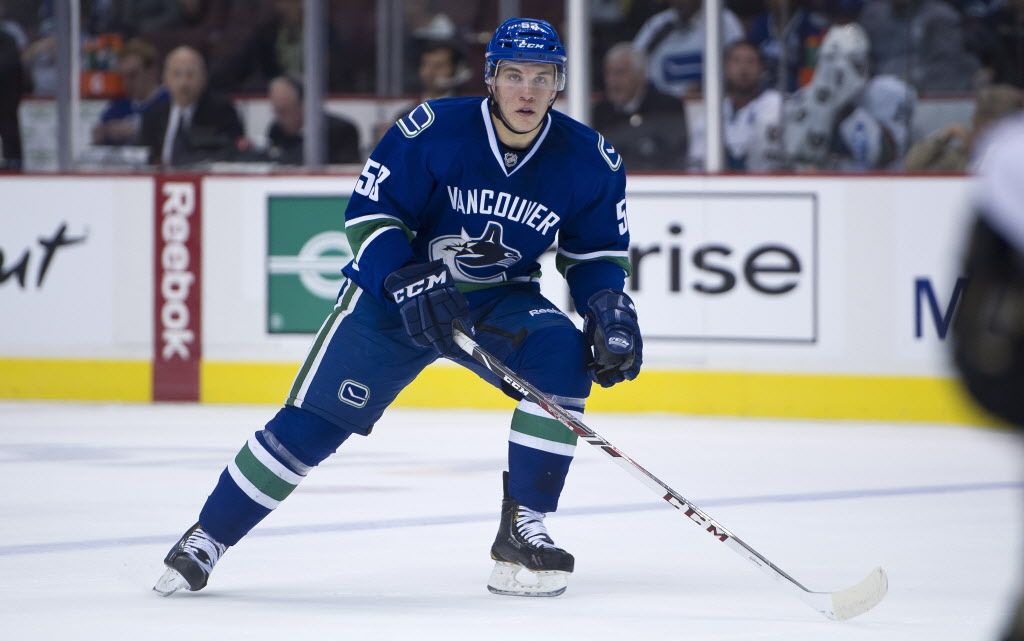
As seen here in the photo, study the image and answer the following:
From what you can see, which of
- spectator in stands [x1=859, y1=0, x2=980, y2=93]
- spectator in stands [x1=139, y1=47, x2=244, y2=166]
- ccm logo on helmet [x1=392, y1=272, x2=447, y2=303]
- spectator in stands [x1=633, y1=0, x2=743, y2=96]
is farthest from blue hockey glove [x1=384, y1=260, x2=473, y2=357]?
spectator in stands [x1=139, y1=47, x2=244, y2=166]

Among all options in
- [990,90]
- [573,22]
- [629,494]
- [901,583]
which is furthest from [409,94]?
[901,583]

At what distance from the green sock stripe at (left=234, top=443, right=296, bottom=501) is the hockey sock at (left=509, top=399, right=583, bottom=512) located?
42 centimetres

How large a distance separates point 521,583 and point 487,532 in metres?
0.75

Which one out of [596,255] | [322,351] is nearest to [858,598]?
[596,255]

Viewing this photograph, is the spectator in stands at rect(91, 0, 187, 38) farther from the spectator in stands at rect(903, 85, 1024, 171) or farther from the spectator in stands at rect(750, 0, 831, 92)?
the spectator in stands at rect(903, 85, 1024, 171)

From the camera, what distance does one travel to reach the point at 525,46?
Answer: 3.51 metres

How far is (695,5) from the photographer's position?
7.44 meters

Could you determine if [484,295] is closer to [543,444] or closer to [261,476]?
[543,444]

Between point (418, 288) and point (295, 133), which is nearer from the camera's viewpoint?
point (418, 288)

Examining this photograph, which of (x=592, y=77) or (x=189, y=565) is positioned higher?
(x=592, y=77)

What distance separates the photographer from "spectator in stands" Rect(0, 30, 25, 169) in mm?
7582

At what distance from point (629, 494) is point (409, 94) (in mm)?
3503

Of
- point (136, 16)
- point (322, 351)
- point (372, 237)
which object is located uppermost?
point (136, 16)

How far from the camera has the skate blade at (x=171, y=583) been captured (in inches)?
134
